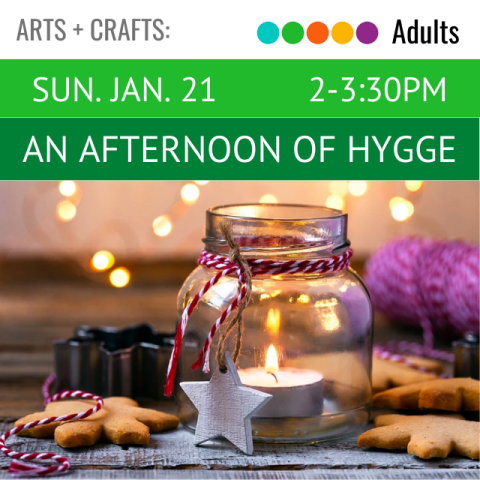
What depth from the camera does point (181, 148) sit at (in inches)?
45.5

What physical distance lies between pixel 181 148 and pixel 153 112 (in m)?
0.09

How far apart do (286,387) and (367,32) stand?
0.49m

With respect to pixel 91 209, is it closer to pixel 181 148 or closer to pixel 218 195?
pixel 218 195

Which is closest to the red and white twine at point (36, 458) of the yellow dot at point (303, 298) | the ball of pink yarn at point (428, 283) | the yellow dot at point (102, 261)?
the yellow dot at point (303, 298)

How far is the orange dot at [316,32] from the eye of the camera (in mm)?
1025

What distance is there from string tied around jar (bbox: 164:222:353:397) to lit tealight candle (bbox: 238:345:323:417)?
3 centimetres

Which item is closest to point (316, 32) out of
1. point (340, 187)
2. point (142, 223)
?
point (340, 187)

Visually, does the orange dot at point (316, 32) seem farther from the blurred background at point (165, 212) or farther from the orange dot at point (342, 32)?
the blurred background at point (165, 212)

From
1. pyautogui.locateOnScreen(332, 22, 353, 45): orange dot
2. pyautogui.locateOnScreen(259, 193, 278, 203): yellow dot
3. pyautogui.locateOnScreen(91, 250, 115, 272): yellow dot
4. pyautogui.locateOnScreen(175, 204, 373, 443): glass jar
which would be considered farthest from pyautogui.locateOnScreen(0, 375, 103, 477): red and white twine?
pyautogui.locateOnScreen(259, 193, 278, 203): yellow dot

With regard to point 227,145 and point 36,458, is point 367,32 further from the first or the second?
point 36,458

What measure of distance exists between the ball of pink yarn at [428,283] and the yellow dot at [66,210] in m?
0.68

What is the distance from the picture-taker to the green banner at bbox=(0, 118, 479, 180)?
3.71 feet

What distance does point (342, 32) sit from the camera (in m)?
1.03

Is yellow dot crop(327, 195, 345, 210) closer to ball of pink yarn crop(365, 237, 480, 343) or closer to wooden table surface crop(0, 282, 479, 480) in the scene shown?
ball of pink yarn crop(365, 237, 480, 343)
